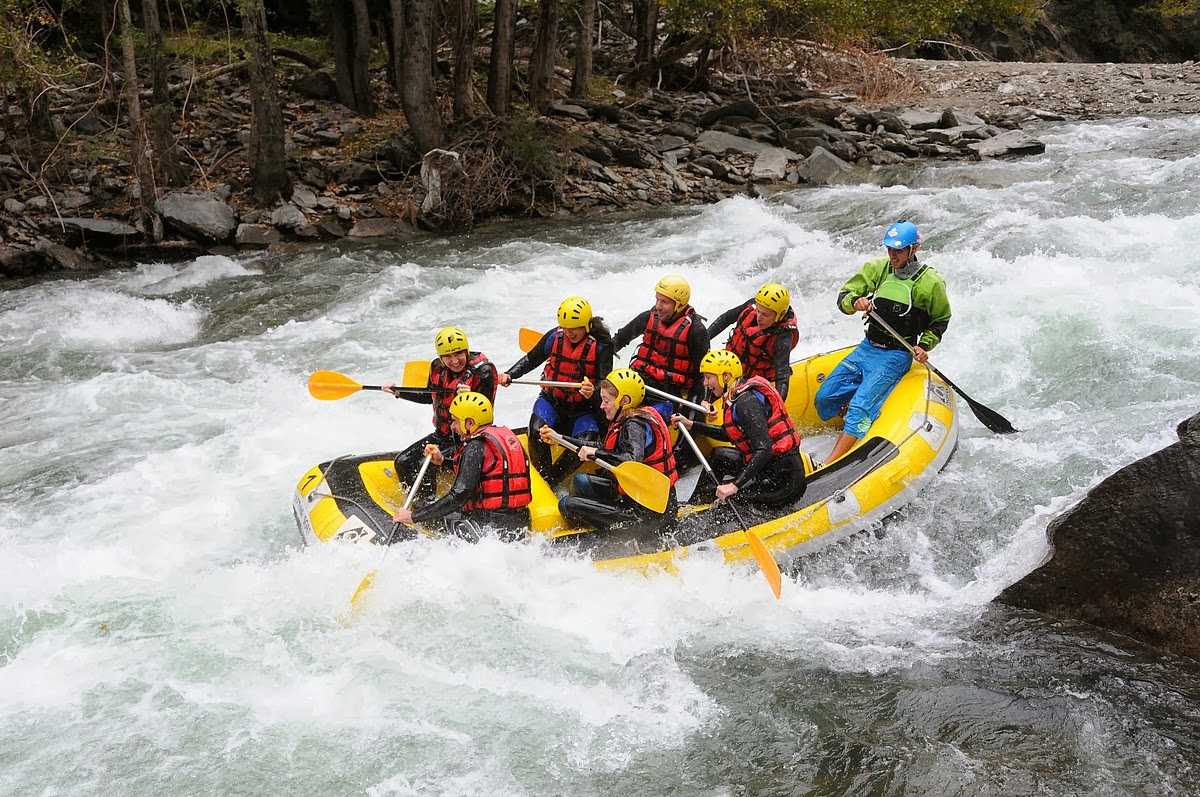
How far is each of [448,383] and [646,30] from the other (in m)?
14.4

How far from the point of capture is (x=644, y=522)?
5.21 meters

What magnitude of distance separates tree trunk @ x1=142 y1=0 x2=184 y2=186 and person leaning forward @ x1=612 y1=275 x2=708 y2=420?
8.13 metres

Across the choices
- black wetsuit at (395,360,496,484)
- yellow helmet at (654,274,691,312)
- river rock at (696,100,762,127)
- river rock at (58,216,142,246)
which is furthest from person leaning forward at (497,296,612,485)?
river rock at (696,100,762,127)

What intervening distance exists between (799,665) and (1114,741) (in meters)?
1.33

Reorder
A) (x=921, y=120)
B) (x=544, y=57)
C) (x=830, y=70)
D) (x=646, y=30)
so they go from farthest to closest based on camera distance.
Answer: (x=830, y=70) → (x=646, y=30) → (x=921, y=120) → (x=544, y=57)

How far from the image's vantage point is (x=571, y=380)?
6.04m

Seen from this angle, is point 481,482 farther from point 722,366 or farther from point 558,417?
point 722,366

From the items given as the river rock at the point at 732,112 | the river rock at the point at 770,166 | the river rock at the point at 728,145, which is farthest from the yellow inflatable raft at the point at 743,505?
the river rock at the point at 732,112

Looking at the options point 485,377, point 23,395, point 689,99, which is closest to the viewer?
point 485,377

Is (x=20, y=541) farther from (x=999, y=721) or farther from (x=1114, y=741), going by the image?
(x=1114, y=741)

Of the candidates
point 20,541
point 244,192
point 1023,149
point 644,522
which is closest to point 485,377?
point 644,522

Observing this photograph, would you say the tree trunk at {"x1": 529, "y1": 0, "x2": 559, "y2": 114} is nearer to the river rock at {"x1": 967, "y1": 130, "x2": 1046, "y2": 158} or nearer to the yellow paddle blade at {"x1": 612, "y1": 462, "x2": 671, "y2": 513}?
the river rock at {"x1": 967, "y1": 130, "x2": 1046, "y2": 158}

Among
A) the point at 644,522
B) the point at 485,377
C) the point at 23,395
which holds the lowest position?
the point at 23,395

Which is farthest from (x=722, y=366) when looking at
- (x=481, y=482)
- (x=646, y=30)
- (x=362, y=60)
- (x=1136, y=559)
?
(x=646, y=30)
